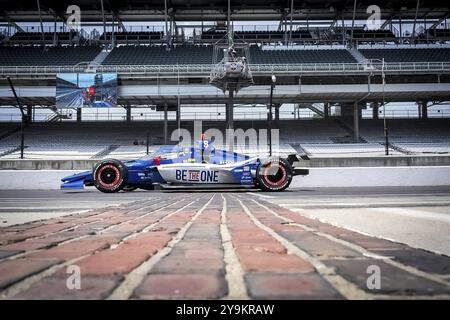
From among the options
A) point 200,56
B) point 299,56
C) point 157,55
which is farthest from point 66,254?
point 157,55

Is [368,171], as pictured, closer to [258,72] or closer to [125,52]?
[258,72]

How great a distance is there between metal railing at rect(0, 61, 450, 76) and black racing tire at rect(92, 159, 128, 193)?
60.0 ft

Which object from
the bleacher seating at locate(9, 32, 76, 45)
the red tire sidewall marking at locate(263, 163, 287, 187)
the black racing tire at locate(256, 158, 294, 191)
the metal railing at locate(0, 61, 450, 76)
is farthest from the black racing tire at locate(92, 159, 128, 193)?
the bleacher seating at locate(9, 32, 76, 45)

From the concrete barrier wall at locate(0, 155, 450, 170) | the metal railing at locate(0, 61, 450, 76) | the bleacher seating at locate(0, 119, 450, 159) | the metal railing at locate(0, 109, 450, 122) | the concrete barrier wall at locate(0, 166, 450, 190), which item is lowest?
the concrete barrier wall at locate(0, 166, 450, 190)

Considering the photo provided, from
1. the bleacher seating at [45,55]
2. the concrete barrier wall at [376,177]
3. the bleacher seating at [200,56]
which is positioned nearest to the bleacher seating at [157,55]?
the bleacher seating at [200,56]

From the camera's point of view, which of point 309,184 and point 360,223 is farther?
point 309,184

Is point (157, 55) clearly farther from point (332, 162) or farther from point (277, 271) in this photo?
point (277, 271)

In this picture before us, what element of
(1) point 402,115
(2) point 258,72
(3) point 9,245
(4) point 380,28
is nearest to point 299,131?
(2) point 258,72

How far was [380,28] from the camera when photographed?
35.1m

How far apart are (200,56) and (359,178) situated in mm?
21223

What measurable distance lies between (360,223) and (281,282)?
96.6 inches

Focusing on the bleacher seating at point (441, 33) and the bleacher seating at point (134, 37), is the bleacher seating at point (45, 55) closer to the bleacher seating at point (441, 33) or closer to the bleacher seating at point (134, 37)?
the bleacher seating at point (134, 37)

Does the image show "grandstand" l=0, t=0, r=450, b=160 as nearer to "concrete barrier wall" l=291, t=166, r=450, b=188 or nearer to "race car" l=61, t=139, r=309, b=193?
"concrete barrier wall" l=291, t=166, r=450, b=188

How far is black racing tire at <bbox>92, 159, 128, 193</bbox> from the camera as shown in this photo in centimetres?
959
